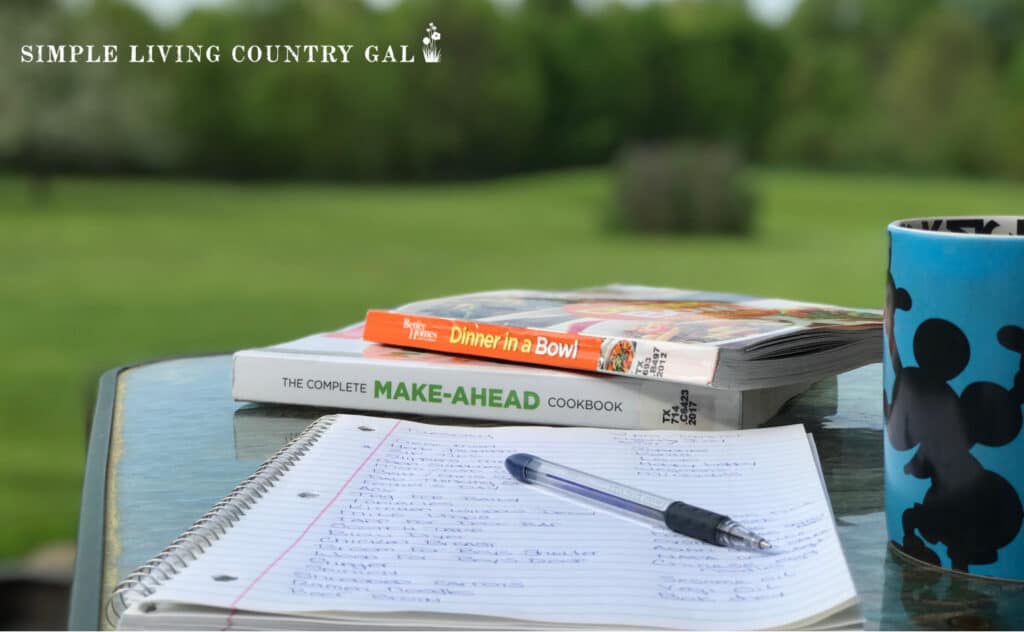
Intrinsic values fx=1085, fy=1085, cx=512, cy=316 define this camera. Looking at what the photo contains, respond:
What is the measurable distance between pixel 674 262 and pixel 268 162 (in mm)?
2369

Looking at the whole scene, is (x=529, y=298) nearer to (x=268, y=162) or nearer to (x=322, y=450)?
(x=322, y=450)

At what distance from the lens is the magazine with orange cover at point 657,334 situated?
54 cm

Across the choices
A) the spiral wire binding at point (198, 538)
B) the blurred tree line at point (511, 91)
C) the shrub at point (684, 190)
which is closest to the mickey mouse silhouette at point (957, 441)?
the spiral wire binding at point (198, 538)

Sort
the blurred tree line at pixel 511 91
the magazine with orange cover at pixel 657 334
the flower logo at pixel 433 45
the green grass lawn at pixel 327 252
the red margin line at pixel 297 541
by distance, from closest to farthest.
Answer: the red margin line at pixel 297 541 < the magazine with orange cover at pixel 657 334 < the flower logo at pixel 433 45 < the green grass lawn at pixel 327 252 < the blurred tree line at pixel 511 91

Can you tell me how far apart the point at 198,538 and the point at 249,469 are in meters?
0.15

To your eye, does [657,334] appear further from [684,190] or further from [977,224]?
[684,190]

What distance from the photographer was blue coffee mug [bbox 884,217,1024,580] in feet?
1.25

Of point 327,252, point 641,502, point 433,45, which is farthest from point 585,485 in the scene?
point 327,252

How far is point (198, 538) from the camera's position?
389mm

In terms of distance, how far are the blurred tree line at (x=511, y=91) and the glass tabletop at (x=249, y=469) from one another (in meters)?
5.18

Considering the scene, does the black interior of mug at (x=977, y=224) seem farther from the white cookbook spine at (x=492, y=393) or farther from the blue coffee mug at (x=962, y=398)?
the white cookbook spine at (x=492, y=393)

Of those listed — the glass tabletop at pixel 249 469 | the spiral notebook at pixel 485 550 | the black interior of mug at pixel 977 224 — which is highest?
the black interior of mug at pixel 977 224

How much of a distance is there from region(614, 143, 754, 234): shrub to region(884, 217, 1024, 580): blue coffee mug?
251 inches

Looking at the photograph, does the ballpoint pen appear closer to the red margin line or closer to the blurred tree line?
the red margin line
